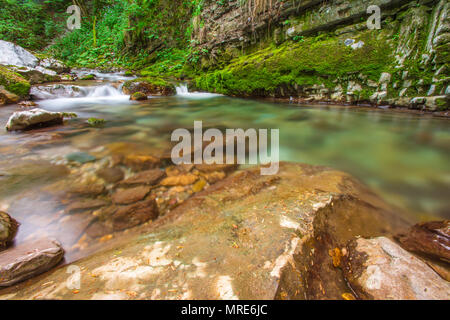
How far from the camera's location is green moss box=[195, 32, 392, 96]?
5070 mm

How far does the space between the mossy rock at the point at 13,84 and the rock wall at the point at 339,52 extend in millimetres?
7416

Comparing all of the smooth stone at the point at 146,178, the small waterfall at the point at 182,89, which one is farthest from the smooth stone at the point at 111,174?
the small waterfall at the point at 182,89

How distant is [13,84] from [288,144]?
946cm

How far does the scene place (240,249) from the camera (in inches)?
48.9

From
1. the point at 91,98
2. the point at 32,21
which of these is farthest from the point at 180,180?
the point at 32,21

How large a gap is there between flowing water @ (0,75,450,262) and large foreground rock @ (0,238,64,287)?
17 centimetres

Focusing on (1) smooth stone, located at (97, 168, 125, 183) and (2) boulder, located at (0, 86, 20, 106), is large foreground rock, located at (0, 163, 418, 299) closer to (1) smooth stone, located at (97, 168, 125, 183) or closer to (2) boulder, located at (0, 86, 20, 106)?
(1) smooth stone, located at (97, 168, 125, 183)

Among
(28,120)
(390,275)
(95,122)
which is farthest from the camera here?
(95,122)

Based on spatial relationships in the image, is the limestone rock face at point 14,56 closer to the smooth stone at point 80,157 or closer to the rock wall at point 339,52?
the rock wall at point 339,52

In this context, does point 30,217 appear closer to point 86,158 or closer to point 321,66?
point 86,158

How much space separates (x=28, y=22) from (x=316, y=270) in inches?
1418

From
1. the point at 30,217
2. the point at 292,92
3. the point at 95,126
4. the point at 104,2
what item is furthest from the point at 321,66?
the point at 104,2

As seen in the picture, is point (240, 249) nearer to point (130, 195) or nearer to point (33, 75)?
point (130, 195)

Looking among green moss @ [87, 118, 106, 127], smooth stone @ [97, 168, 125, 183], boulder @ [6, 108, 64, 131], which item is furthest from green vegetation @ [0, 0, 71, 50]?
smooth stone @ [97, 168, 125, 183]
